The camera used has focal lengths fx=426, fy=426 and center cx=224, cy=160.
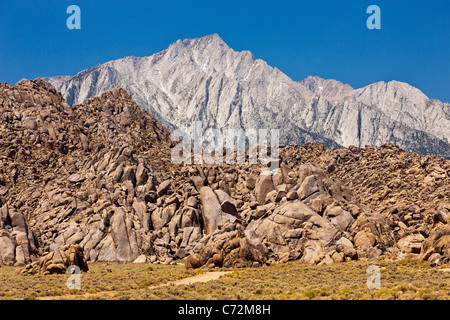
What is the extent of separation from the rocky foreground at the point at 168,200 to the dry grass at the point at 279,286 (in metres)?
8.29

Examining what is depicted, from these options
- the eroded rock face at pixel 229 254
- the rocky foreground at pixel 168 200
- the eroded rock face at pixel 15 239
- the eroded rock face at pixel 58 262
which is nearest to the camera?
the eroded rock face at pixel 58 262

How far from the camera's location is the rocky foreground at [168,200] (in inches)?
2653

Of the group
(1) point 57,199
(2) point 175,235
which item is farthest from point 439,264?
(1) point 57,199

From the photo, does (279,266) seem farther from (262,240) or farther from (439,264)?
(439,264)

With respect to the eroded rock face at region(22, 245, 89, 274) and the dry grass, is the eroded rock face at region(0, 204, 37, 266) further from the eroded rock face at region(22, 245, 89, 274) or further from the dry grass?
the dry grass

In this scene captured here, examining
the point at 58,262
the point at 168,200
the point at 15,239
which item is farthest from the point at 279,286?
the point at 15,239

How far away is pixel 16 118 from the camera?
408 ft

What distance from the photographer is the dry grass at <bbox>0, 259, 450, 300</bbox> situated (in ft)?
110

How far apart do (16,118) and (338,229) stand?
97.9m

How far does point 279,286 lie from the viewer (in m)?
39.5

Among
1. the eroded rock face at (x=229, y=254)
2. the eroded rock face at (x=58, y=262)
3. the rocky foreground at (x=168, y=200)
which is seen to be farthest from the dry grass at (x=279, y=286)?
the eroded rock face at (x=58, y=262)

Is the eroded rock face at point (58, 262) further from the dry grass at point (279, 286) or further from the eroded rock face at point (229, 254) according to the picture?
the eroded rock face at point (229, 254)

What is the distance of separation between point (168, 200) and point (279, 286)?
6136 centimetres

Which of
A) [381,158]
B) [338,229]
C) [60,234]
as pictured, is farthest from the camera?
[381,158]
